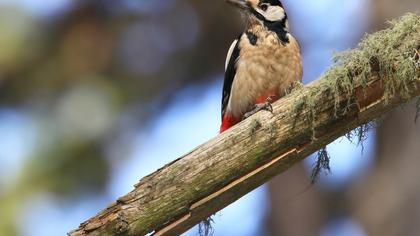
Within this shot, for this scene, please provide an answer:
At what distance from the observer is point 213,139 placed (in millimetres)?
3309

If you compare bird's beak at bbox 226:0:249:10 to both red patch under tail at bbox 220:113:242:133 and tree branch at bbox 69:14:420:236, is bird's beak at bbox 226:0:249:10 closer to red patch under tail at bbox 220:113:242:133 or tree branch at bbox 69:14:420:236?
red patch under tail at bbox 220:113:242:133

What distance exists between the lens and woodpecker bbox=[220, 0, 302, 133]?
167 inches

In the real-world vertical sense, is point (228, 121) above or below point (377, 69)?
above

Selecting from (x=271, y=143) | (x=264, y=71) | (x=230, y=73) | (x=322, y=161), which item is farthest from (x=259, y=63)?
(x=271, y=143)

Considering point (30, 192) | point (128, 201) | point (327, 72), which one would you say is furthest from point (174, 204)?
point (30, 192)

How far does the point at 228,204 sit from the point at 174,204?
0.23m

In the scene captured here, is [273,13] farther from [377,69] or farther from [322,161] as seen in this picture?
[377,69]

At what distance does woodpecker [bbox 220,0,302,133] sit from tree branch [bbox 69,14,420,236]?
34.6 inches

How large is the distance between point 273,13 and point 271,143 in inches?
57.4

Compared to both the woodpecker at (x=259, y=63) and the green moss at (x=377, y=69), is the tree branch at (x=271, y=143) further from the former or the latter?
the woodpecker at (x=259, y=63)

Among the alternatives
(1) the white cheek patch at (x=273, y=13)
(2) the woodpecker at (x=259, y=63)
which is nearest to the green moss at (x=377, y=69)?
(2) the woodpecker at (x=259, y=63)

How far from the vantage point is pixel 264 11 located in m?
4.54

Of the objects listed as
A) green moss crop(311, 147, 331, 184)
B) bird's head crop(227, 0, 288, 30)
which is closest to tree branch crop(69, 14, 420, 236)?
green moss crop(311, 147, 331, 184)

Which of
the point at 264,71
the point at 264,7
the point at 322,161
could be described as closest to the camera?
the point at 322,161
